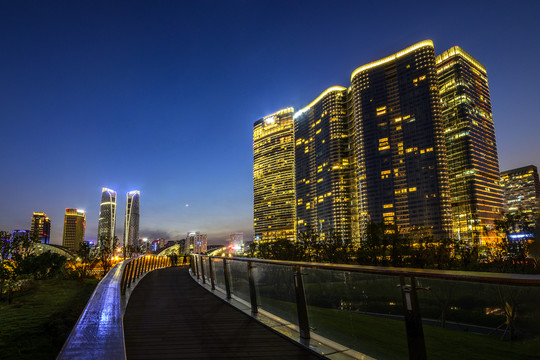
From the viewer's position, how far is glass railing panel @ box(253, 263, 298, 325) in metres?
4.81

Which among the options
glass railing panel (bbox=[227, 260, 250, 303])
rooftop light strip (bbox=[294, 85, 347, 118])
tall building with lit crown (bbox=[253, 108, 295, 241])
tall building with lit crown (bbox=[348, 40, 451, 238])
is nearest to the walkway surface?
glass railing panel (bbox=[227, 260, 250, 303])

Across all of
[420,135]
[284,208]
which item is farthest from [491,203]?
[284,208]

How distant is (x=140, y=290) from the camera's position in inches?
373

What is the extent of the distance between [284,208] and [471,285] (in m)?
173

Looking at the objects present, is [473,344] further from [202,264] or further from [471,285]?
[202,264]

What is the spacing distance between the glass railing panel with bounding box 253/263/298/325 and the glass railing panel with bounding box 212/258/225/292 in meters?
2.76

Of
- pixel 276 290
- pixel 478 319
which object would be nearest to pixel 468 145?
pixel 276 290

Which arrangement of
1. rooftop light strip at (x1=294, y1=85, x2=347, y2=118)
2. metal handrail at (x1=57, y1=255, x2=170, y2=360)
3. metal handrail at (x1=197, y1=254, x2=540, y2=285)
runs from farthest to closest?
rooftop light strip at (x1=294, y1=85, x2=347, y2=118)
metal handrail at (x1=197, y1=254, x2=540, y2=285)
metal handrail at (x1=57, y1=255, x2=170, y2=360)

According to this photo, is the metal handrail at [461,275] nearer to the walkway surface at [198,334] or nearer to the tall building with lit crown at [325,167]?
the walkway surface at [198,334]

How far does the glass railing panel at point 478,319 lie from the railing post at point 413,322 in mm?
48

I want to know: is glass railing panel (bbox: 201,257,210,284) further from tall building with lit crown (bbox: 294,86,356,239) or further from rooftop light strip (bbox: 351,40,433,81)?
rooftop light strip (bbox: 351,40,433,81)

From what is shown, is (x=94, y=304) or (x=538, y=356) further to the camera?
(x=94, y=304)

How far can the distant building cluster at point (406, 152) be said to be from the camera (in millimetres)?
120000

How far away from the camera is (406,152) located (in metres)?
127
